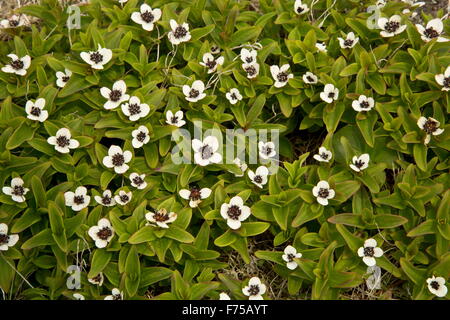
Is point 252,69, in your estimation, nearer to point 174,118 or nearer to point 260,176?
point 174,118

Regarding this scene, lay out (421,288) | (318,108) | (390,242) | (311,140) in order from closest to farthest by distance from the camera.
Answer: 1. (421,288)
2. (390,242)
3. (318,108)
4. (311,140)

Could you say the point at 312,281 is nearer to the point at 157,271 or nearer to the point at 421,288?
the point at 421,288

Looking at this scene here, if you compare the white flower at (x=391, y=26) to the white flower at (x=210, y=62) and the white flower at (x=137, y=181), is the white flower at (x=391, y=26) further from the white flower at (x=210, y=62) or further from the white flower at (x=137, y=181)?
the white flower at (x=137, y=181)

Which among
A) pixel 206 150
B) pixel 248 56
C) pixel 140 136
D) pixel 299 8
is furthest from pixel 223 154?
pixel 299 8

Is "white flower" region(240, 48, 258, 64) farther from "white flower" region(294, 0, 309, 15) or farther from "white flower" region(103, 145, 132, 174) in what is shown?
"white flower" region(103, 145, 132, 174)

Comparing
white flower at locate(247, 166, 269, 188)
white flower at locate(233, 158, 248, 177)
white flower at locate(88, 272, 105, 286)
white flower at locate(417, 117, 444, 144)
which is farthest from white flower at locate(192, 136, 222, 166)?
white flower at locate(417, 117, 444, 144)

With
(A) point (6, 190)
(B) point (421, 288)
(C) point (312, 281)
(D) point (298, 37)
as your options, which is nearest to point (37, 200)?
(A) point (6, 190)
